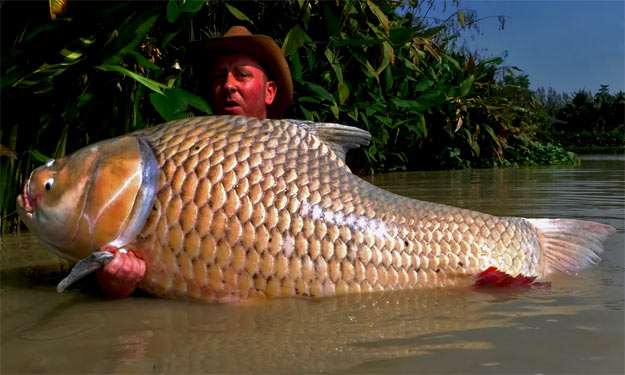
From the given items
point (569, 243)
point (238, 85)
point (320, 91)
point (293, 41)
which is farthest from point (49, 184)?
point (320, 91)

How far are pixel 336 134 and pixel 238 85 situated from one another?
3.41 feet

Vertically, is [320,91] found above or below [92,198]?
above

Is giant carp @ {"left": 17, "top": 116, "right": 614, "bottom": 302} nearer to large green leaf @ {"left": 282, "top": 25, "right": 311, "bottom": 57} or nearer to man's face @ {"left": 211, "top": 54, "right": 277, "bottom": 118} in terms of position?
man's face @ {"left": 211, "top": 54, "right": 277, "bottom": 118}

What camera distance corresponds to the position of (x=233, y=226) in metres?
1.92

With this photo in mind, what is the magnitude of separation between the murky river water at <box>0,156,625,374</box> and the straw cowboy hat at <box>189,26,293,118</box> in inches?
60.3

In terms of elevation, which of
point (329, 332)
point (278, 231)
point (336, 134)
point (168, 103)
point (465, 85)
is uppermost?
Answer: point (465, 85)

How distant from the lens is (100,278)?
6.27ft

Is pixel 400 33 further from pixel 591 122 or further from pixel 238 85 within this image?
pixel 591 122

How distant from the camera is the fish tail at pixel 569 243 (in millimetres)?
2229

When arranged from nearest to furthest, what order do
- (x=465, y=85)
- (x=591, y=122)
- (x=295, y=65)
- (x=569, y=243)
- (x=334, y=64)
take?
(x=569, y=243) → (x=295, y=65) → (x=334, y=64) → (x=465, y=85) → (x=591, y=122)

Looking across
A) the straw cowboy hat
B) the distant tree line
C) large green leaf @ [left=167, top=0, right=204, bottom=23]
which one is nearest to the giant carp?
the straw cowboy hat

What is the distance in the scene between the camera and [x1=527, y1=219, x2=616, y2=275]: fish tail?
7.31ft

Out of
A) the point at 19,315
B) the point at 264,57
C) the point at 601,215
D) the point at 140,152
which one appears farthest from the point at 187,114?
the point at 601,215

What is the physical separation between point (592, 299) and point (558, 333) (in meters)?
0.42
